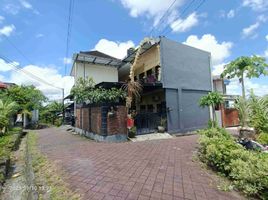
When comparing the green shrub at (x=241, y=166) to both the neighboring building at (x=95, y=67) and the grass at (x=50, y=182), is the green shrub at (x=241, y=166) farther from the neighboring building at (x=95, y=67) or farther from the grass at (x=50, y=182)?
the neighboring building at (x=95, y=67)

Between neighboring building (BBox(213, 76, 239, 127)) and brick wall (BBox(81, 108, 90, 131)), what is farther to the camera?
neighboring building (BBox(213, 76, 239, 127))

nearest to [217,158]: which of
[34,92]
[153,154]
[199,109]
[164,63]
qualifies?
[153,154]

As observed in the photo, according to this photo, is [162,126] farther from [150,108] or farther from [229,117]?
[229,117]

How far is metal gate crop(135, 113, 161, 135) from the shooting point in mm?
11330

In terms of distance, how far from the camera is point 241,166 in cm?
438

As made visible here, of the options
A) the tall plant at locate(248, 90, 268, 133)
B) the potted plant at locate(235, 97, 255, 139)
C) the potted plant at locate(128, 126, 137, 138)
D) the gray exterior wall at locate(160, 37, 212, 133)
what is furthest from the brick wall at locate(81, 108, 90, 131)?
the tall plant at locate(248, 90, 268, 133)

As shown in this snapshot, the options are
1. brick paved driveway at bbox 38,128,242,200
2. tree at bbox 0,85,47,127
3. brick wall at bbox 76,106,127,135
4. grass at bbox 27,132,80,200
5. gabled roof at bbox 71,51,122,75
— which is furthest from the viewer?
tree at bbox 0,85,47,127

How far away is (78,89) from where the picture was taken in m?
11.5

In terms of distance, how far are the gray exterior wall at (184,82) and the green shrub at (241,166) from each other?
6729 millimetres

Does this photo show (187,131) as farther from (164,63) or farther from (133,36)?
(133,36)

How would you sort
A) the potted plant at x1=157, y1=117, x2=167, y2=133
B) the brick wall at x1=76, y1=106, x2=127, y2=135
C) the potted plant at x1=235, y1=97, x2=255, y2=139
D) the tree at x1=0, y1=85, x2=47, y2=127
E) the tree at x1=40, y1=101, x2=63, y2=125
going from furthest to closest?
the tree at x1=40, y1=101, x2=63, y2=125 < the tree at x1=0, y1=85, x2=47, y2=127 < the potted plant at x1=157, y1=117, x2=167, y2=133 < the brick wall at x1=76, y1=106, x2=127, y2=135 < the potted plant at x1=235, y1=97, x2=255, y2=139

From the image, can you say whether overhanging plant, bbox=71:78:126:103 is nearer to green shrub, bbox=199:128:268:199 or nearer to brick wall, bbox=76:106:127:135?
brick wall, bbox=76:106:127:135

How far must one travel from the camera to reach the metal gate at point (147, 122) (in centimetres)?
1133

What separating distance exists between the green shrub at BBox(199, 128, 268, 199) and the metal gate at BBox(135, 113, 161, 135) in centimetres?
571
